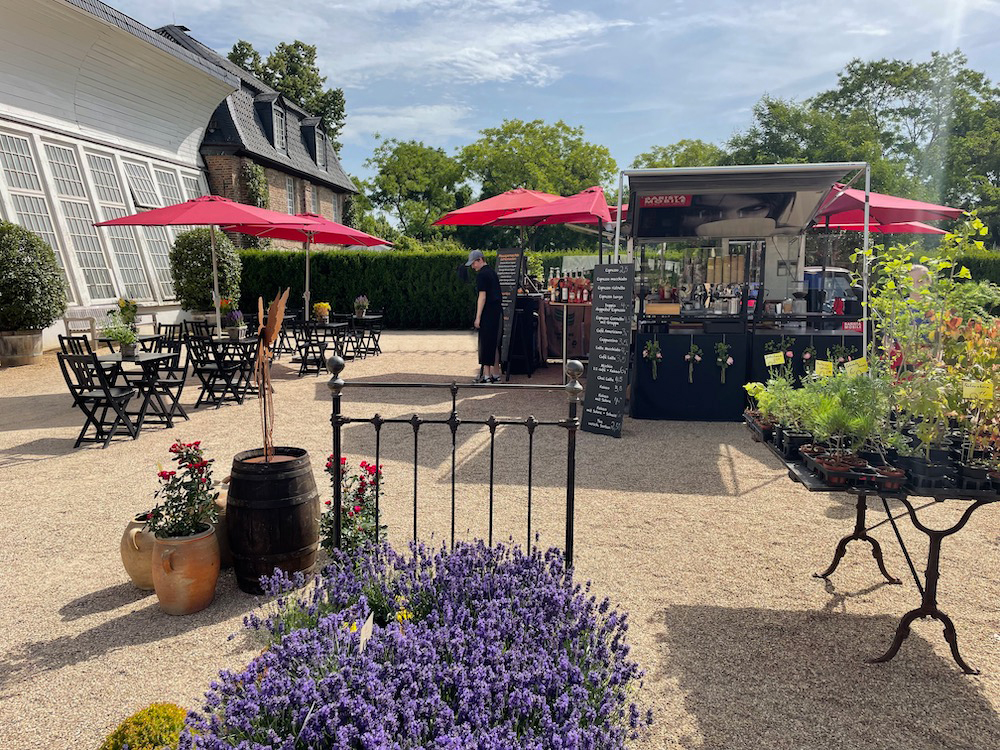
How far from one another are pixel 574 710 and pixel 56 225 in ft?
53.8

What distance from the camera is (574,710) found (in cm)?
210

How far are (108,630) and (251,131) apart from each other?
74.5 ft

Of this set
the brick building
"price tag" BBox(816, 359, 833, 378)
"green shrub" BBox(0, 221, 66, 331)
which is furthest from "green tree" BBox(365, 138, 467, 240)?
"price tag" BBox(816, 359, 833, 378)

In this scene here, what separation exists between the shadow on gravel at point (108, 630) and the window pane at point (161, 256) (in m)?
15.6

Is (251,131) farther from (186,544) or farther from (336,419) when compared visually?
(336,419)

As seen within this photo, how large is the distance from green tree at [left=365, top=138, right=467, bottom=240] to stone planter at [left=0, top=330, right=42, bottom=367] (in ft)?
121

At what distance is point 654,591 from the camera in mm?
3932

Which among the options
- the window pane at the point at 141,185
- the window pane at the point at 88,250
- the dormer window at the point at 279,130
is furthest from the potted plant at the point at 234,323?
the dormer window at the point at 279,130

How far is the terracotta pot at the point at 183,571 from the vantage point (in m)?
3.57

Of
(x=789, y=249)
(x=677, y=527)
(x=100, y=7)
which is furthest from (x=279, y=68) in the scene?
(x=677, y=527)

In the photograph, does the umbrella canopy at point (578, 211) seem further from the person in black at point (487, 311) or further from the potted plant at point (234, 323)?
the potted plant at point (234, 323)

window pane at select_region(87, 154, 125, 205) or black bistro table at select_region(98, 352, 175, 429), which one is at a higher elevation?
window pane at select_region(87, 154, 125, 205)

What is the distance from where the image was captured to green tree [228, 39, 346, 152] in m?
36.0

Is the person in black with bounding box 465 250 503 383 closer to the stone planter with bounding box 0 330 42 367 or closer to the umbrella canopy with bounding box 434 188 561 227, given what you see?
the umbrella canopy with bounding box 434 188 561 227
